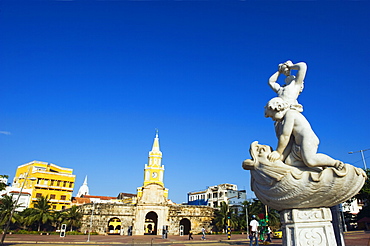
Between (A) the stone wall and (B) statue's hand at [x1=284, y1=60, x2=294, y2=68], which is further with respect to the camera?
(A) the stone wall

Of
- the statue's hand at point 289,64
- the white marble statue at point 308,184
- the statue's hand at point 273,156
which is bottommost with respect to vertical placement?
the white marble statue at point 308,184

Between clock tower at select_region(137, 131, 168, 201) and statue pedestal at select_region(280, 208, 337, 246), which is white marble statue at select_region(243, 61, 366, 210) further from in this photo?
clock tower at select_region(137, 131, 168, 201)

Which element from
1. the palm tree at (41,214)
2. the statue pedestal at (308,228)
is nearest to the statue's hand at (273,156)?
the statue pedestal at (308,228)

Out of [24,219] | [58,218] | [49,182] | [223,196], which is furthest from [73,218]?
[223,196]

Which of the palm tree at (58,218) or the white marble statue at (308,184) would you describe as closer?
the white marble statue at (308,184)

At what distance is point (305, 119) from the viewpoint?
5.13m

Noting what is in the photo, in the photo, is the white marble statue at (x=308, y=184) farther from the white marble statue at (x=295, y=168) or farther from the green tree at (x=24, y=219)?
the green tree at (x=24, y=219)

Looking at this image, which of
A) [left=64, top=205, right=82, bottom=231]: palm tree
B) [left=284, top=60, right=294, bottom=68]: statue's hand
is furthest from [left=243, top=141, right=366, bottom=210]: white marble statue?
[left=64, top=205, right=82, bottom=231]: palm tree

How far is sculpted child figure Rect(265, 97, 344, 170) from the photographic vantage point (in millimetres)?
4703

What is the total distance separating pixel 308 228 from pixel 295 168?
1009 millimetres

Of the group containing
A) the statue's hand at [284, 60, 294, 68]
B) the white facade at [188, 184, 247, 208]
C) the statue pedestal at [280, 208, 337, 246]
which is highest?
the white facade at [188, 184, 247, 208]

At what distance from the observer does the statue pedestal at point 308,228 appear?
435 centimetres

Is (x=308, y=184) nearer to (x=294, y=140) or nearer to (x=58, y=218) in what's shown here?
(x=294, y=140)

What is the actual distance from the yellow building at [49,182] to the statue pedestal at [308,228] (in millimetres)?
43792
